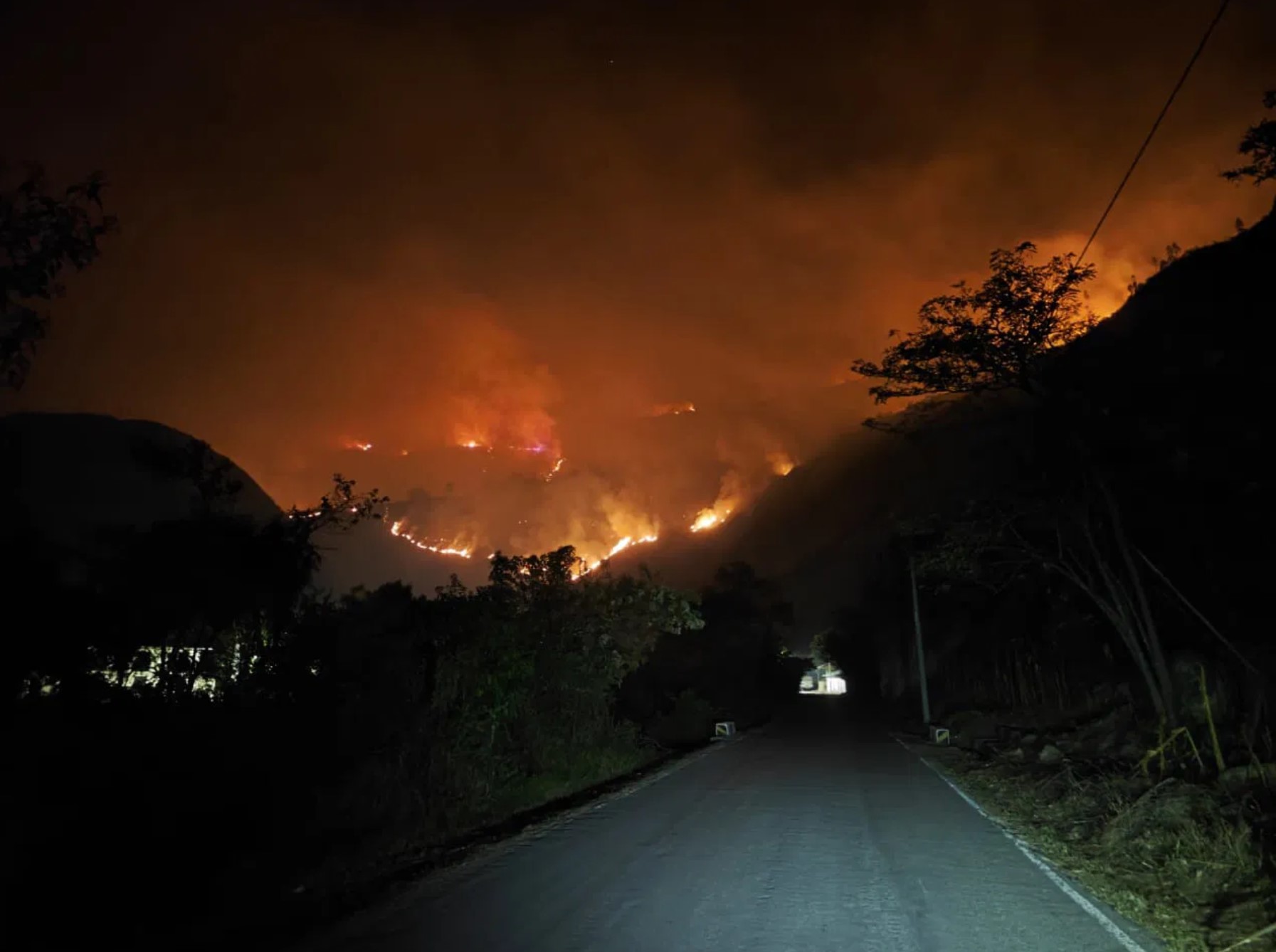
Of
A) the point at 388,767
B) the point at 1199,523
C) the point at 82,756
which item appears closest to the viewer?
the point at 82,756

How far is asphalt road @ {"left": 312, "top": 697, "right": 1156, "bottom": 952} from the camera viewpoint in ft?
17.7

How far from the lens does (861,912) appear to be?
5.98 metres

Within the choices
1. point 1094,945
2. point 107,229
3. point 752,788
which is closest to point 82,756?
point 107,229

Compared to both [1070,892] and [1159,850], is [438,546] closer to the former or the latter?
[1159,850]

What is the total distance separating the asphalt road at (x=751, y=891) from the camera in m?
5.40

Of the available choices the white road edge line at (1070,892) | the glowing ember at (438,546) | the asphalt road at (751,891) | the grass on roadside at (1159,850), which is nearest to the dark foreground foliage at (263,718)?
the asphalt road at (751,891)

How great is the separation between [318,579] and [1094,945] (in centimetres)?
4528

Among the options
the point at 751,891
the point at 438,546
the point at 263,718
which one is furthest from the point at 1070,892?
the point at 438,546

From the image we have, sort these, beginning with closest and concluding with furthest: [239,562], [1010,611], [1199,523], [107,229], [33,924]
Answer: [107,229] < [33,924] < [239,562] < [1199,523] < [1010,611]

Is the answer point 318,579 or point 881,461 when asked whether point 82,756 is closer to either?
point 318,579

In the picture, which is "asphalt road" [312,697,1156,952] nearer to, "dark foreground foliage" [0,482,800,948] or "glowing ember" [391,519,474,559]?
"dark foreground foliage" [0,482,800,948]

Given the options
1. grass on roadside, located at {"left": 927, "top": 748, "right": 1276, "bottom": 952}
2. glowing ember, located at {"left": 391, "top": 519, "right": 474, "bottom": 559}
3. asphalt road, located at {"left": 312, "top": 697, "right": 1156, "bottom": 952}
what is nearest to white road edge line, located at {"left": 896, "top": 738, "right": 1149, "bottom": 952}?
asphalt road, located at {"left": 312, "top": 697, "right": 1156, "bottom": 952}

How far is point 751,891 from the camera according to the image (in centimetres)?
661

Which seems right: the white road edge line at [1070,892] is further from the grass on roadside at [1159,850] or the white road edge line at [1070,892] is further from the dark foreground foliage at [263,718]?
the dark foreground foliage at [263,718]
